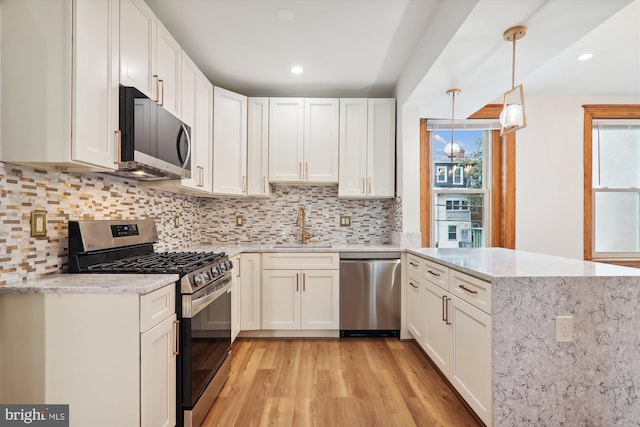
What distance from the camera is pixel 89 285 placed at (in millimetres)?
1396

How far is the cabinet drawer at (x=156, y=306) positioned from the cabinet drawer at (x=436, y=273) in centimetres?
170

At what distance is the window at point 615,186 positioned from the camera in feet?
12.2

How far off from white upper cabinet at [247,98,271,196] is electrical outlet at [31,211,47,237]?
199 centimetres

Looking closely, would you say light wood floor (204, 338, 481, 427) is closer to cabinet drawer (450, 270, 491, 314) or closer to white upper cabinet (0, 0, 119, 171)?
cabinet drawer (450, 270, 491, 314)

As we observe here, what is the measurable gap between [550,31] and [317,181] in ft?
7.36

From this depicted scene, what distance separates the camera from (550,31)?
1887 millimetres

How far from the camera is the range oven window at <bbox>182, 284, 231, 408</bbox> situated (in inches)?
66.7

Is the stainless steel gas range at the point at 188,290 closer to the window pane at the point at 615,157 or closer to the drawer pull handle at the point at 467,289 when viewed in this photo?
the drawer pull handle at the point at 467,289

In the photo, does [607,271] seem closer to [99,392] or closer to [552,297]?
[552,297]

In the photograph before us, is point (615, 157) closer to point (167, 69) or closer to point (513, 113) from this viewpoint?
point (513, 113)

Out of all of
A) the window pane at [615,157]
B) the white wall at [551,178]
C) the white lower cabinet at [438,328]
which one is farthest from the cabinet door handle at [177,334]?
the window pane at [615,157]

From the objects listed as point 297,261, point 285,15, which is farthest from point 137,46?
point 297,261

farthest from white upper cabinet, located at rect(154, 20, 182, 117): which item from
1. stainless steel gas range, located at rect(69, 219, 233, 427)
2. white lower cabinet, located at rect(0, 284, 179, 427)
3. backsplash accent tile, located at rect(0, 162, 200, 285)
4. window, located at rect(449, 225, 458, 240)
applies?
window, located at rect(449, 225, 458, 240)

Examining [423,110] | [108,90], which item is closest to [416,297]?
[423,110]
